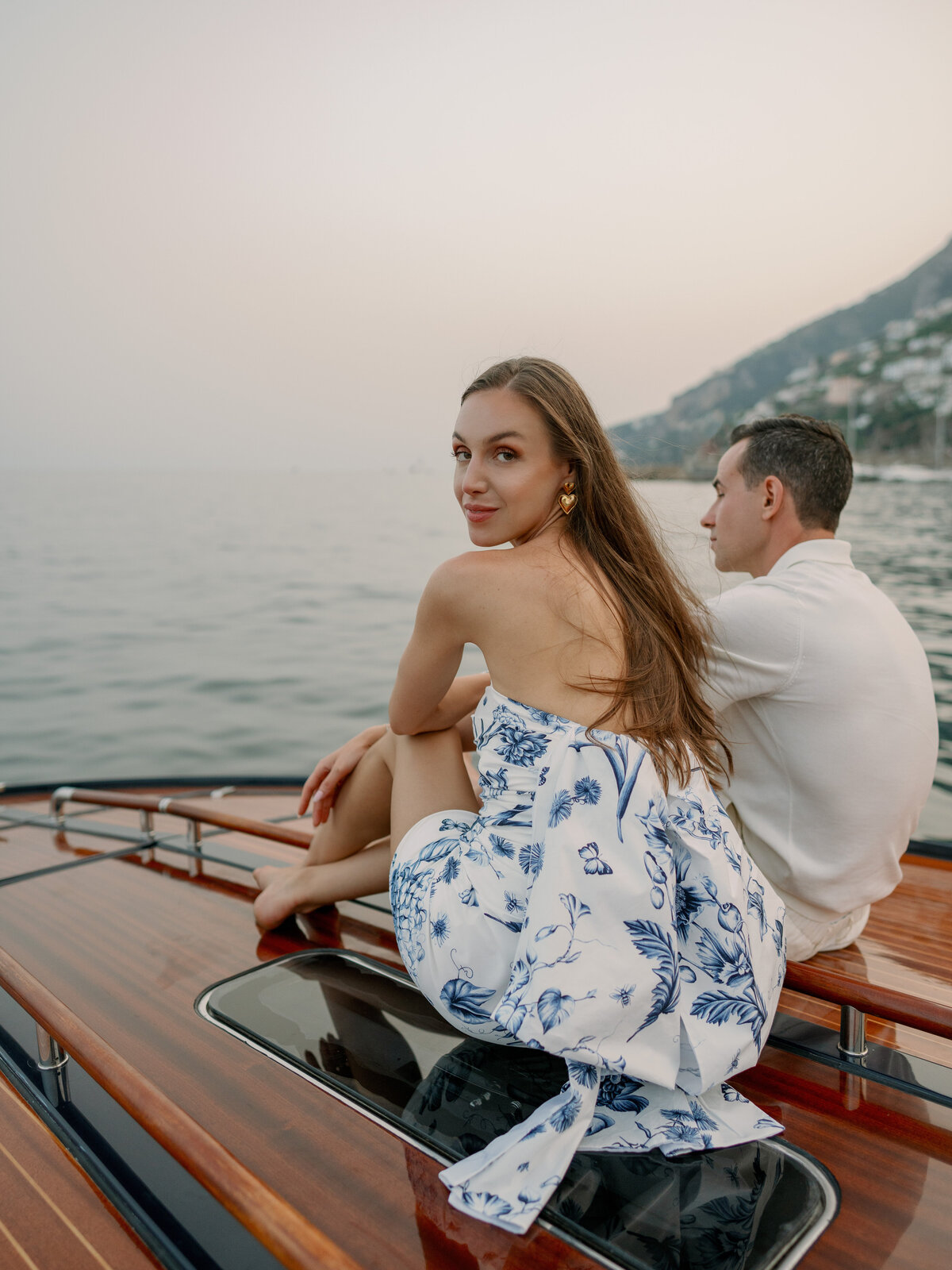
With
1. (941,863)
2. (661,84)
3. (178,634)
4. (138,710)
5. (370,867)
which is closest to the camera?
(370,867)

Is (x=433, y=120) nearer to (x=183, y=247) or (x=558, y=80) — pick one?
(x=558, y=80)

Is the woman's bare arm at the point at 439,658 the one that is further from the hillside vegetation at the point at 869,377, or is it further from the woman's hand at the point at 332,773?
the hillside vegetation at the point at 869,377

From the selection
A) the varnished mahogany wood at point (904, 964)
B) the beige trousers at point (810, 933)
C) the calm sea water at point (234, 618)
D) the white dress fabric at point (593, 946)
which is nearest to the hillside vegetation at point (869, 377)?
the calm sea water at point (234, 618)

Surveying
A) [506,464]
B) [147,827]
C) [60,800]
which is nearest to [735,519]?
[506,464]

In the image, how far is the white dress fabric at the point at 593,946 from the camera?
991mm

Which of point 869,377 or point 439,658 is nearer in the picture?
point 439,658

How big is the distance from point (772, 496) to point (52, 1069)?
150 centimetres

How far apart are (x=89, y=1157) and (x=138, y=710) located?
10807mm

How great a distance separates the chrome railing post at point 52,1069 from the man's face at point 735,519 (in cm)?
139

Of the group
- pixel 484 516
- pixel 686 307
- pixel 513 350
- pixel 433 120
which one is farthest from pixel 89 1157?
pixel 686 307

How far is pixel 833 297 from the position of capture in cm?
2130

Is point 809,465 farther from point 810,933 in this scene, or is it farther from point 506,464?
point 810,933

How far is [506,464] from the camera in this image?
4.30 feet

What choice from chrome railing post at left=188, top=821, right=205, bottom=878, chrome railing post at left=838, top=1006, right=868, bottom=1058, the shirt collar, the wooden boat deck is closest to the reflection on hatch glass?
the wooden boat deck
